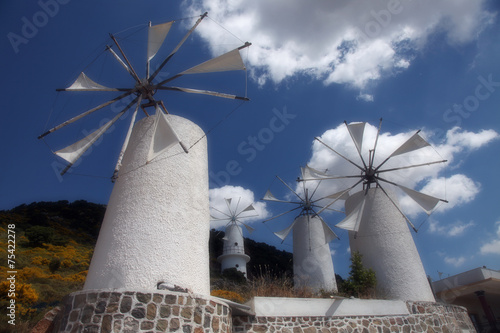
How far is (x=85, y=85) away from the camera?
7.55 meters

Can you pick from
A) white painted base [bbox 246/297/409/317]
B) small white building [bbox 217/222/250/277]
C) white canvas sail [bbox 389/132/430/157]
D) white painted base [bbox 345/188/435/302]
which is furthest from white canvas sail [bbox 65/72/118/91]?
small white building [bbox 217/222/250/277]

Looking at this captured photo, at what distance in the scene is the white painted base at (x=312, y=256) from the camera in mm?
13641

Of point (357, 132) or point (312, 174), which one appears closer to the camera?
point (357, 132)

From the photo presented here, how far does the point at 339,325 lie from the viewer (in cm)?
701

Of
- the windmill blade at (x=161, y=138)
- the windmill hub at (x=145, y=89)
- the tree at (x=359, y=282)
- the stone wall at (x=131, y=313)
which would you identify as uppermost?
the windmill hub at (x=145, y=89)

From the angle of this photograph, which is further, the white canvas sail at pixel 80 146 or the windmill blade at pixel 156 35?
the windmill blade at pixel 156 35

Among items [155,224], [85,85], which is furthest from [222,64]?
[155,224]

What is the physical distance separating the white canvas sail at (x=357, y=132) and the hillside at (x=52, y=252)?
17.3 ft

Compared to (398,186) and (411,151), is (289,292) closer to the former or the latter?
(398,186)

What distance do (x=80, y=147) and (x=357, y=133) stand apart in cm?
864

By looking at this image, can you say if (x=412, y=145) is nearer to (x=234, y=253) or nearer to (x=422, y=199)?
(x=422, y=199)

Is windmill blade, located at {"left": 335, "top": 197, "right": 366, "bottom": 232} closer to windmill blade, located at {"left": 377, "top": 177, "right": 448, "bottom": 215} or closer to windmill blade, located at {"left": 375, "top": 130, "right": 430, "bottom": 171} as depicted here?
windmill blade, located at {"left": 377, "top": 177, "right": 448, "bottom": 215}

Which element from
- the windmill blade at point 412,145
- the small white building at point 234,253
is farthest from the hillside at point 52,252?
the windmill blade at point 412,145

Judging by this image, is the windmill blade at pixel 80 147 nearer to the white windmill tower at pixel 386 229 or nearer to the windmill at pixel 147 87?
the windmill at pixel 147 87
